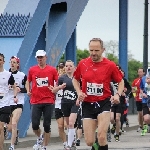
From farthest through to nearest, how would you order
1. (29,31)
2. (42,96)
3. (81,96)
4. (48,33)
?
1. (48,33)
2. (29,31)
3. (42,96)
4. (81,96)

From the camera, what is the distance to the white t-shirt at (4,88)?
50.3 ft

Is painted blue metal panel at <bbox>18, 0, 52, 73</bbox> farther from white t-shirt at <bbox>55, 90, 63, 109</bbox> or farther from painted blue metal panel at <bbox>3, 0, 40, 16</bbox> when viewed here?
white t-shirt at <bbox>55, 90, 63, 109</bbox>

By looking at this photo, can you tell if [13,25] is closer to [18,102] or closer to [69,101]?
[69,101]

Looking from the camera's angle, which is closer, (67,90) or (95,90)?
(95,90)

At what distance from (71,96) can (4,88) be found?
3606 millimetres

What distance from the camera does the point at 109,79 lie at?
1280 centimetres

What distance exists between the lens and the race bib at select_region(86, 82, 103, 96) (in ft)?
41.5

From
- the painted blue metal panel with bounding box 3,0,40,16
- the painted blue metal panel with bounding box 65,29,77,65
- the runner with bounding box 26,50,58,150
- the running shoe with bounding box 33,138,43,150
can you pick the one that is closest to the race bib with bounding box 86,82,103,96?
the runner with bounding box 26,50,58,150

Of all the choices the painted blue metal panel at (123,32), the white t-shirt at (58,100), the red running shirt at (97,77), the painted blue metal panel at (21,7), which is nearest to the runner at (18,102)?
the white t-shirt at (58,100)

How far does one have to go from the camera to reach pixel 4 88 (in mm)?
15469

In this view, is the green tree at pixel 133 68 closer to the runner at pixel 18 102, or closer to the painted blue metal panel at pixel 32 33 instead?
the painted blue metal panel at pixel 32 33

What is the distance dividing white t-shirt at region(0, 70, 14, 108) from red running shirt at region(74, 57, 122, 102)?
9.46ft

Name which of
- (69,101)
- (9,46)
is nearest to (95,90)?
(69,101)

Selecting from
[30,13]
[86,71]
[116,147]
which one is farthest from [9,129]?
[86,71]
